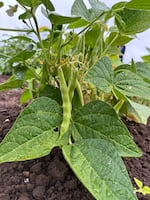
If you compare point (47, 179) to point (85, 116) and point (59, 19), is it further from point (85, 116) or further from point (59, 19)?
point (59, 19)

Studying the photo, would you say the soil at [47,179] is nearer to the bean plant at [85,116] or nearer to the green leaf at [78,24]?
the bean plant at [85,116]

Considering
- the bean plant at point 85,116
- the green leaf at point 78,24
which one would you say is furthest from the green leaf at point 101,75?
the green leaf at point 78,24

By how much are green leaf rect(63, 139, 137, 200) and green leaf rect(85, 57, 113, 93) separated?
0.22ft

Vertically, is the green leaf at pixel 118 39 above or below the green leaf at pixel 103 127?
above

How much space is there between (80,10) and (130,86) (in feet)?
0.53

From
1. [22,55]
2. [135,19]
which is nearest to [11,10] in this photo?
[22,55]

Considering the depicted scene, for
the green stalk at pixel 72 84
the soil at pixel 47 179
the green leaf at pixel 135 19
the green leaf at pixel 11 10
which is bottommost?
the soil at pixel 47 179

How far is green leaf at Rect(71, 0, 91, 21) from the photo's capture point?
1.99 feet

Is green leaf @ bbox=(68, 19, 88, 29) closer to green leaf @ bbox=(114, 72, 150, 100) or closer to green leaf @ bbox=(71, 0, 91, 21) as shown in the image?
green leaf @ bbox=(71, 0, 91, 21)

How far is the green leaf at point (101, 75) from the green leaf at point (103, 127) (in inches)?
1.2

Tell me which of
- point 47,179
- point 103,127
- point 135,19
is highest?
point 135,19

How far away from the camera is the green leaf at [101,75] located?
484 mm

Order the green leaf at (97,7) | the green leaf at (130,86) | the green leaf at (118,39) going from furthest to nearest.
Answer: the green leaf at (118,39) < the green leaf at (97,7) < the green leaf at (130,86)

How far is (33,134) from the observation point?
18.6 inches
